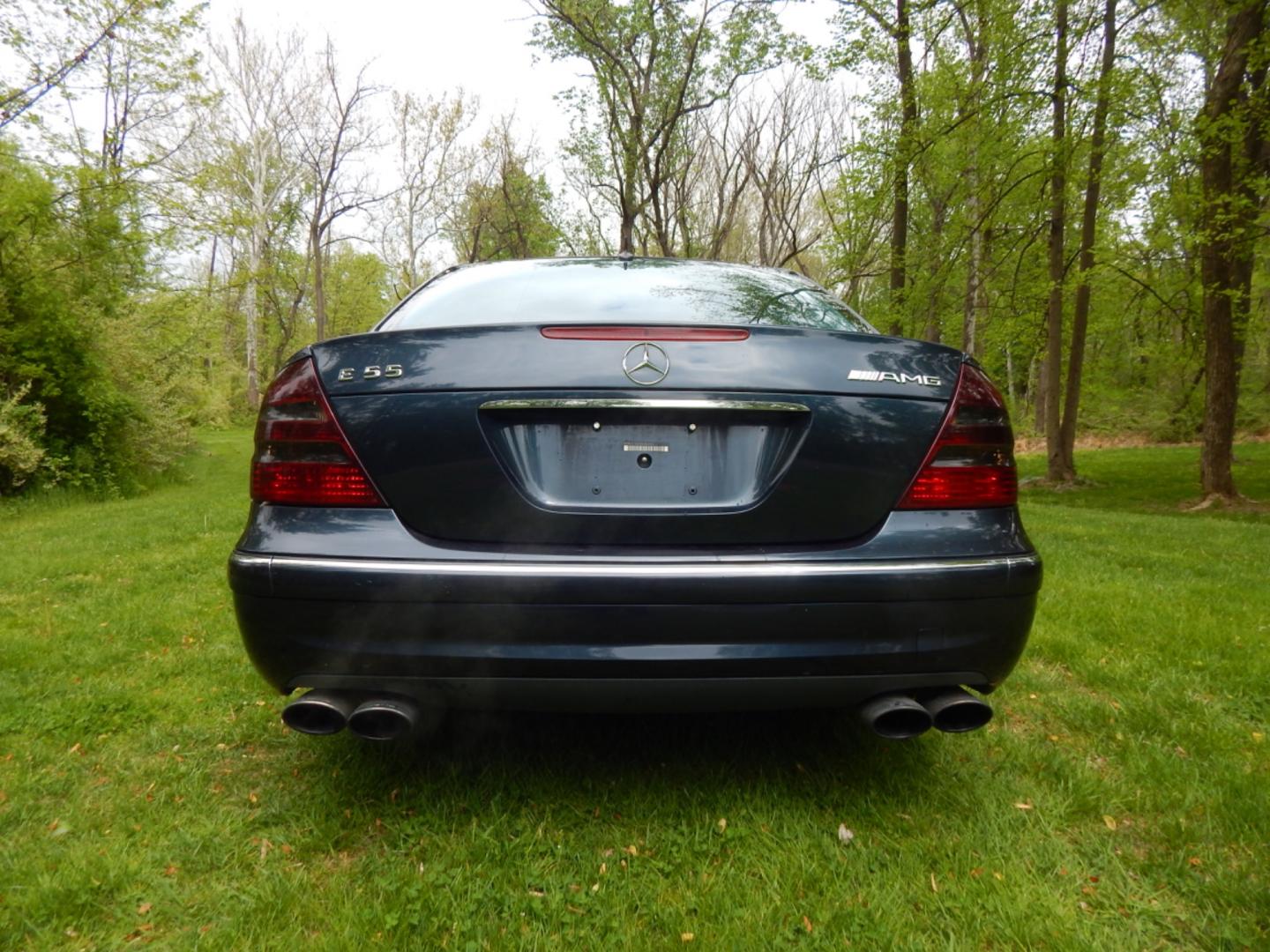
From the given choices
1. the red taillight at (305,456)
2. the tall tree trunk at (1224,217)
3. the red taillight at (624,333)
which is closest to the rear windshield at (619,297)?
the red taillight at (624,333)

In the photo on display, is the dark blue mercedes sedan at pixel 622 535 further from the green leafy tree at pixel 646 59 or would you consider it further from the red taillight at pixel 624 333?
the green leafy tree at pixel 646 59

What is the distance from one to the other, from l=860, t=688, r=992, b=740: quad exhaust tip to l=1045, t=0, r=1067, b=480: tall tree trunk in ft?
43.3

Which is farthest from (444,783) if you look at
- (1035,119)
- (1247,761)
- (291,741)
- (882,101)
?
(1035,119)

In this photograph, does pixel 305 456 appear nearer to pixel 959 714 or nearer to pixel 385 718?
pixel 385 718

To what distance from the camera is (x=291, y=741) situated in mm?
2412

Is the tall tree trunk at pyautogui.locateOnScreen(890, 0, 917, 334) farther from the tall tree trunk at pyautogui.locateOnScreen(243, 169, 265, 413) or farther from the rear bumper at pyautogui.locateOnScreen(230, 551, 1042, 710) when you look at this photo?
the tall tree trunk at pyautogui.locateOnScreen(243, 169, 265, 413)

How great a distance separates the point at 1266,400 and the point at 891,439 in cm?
2875

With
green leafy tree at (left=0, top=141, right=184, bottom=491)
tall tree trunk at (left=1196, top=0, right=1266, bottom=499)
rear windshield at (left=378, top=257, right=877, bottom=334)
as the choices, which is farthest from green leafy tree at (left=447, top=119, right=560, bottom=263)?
rear windshield at (left=378, top=257, right=877, bottom=334)

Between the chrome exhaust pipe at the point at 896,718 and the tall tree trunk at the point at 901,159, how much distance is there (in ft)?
40.1

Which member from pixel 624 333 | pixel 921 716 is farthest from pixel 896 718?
pixel 624 333

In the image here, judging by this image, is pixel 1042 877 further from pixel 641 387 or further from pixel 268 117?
pixel 268 117

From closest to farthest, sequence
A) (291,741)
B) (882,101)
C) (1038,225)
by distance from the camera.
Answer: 1. (291,741)
2. (882,101)
3. (1038,225)

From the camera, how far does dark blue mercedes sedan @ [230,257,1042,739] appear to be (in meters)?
1.60

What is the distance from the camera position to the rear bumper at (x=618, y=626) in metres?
1.58
